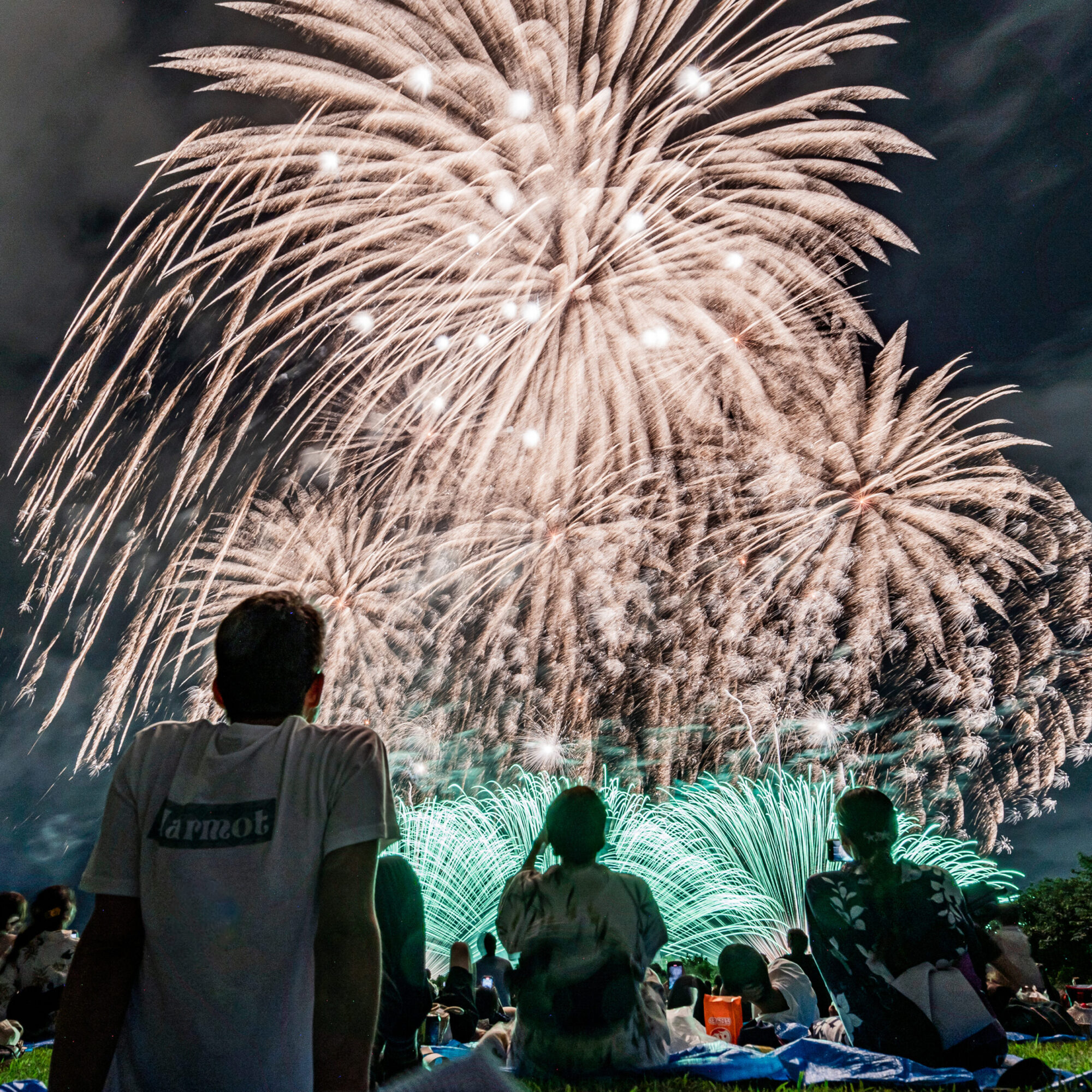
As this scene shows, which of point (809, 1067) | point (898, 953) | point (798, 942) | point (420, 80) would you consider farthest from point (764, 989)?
point (420, 80)

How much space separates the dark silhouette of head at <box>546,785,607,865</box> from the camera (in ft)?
13.6

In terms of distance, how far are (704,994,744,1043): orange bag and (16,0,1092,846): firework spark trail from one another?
8.56 meters

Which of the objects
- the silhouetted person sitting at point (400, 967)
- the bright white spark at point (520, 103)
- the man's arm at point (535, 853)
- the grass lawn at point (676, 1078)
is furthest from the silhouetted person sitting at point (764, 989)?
the bright white spark at point (520, 103)

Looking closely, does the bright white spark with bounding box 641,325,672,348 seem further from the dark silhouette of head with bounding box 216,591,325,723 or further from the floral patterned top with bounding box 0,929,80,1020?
the dark silhouette of head with bounding box 216,591,325,723

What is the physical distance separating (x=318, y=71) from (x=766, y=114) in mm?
5966

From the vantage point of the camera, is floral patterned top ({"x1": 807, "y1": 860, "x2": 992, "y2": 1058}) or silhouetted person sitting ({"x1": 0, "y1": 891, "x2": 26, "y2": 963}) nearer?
floral patterned top ({"x1": 807, "y1": 860, "x2": 992, "y2": 1058})

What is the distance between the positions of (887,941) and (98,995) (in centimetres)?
328

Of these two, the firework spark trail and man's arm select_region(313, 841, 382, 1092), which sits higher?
the firework spark trail

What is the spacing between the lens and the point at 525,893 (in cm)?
413

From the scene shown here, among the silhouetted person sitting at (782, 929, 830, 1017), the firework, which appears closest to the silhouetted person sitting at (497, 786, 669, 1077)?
the silhouetted person sitting at (782, 929, 830, 1017)

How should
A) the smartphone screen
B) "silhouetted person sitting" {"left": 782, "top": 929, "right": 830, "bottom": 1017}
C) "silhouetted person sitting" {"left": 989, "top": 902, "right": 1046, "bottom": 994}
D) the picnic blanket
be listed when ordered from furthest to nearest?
"silhouetted person sitting" {"left": 989, "top": 902, "right": 1046, "bottom": 994} < "silhouetted person sitting" {"left": 782, "top": 929, "right": 830, "bottom": 1017} < the smartphone screen < the picnic blanket

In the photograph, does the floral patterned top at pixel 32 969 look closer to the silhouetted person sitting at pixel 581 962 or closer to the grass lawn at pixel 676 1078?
the grass lawn at pixel 676 1078

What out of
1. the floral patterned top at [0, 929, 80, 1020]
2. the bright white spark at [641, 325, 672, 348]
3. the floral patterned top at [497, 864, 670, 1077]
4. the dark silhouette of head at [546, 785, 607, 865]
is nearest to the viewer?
the floral patterned top at [497, 864, 670, 1077]

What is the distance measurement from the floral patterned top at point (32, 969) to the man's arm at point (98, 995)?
5.08m
